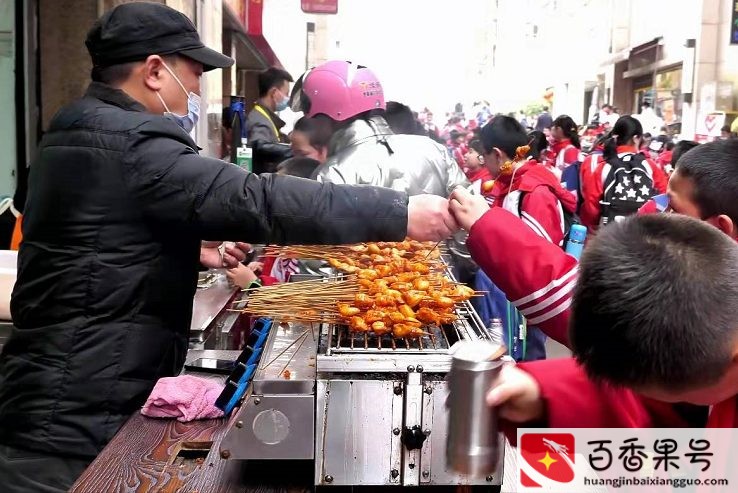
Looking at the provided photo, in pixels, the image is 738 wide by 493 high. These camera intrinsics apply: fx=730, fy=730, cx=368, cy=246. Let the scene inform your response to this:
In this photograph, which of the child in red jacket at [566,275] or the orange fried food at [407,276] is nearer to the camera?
the child in red jacket at [566,275]

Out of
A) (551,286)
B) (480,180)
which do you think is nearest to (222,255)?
(551,286)

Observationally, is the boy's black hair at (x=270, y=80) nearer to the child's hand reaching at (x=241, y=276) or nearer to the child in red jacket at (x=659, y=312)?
the child's hand reaching at (x=241, y=276)

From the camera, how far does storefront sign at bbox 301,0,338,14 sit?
59.7ft

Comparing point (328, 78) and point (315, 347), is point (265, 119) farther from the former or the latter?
point (315, 347)

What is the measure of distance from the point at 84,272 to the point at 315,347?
80 cm

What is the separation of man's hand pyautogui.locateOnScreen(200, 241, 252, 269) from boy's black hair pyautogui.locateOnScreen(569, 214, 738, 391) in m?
2.78

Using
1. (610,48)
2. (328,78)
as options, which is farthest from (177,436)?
(610,48)

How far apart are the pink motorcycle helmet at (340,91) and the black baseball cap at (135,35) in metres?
1.99

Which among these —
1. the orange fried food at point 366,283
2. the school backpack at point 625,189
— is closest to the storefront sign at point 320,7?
the school backpack at point 625,189

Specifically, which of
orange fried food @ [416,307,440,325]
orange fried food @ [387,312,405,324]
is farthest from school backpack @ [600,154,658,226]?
orange fried food @ [387,312,405,324]

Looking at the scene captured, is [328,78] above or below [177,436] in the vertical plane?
above

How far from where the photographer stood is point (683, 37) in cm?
2073

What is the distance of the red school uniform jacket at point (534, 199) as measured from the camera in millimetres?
4793

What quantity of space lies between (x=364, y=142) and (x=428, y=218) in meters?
1.94
